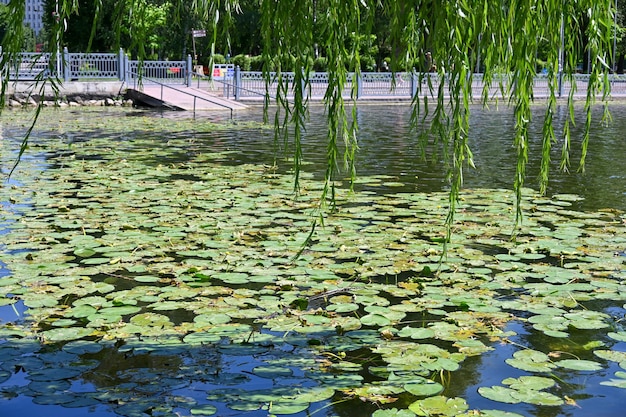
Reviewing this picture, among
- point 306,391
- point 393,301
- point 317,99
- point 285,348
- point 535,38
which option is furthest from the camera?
point 317,99

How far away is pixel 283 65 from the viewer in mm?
3314

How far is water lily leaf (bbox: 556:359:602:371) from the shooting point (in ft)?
13.0

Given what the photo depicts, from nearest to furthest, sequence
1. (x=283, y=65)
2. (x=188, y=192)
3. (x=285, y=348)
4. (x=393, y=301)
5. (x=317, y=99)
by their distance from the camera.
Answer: (x=283, y=65)
(x=285, y=348)
(x=393, y=301)
(x=188, y=192)
(x=317, y=99)

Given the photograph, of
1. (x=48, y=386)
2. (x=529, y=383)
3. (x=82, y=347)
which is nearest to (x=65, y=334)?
(x=82, y=347)

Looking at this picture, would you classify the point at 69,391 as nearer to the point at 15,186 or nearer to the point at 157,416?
the point at 157,416

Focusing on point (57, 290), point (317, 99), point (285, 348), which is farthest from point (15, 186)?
point (317, 99)

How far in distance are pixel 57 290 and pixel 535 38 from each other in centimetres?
333

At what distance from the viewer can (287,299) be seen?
495 cm

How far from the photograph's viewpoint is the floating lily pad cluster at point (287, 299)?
3.73m

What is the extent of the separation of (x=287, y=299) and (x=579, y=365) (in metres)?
1.73

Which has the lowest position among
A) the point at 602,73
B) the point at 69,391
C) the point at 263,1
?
the point at 69,391

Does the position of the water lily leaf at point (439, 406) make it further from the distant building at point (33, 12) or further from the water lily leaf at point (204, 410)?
the distant building at point (33, 12)

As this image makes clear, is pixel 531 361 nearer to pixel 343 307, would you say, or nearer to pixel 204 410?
pixel 343 307

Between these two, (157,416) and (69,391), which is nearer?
(157,416)
